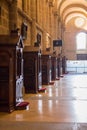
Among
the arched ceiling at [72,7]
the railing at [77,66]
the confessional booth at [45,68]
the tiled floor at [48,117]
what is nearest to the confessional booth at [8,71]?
the tiled floor at [48,117]

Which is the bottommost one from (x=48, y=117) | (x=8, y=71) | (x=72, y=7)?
(x=48, y=117)

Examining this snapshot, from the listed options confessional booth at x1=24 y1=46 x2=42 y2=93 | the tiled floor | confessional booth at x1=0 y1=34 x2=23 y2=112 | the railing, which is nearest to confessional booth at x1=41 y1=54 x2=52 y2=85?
confessional booth at x1=24 y1=46 x2=42 y2=93

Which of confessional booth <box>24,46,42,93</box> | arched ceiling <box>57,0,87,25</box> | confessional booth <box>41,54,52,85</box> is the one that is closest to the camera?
confessional booth <box>24,46,42,93</box>

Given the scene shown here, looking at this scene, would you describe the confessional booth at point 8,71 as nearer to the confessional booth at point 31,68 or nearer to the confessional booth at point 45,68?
the confessional booth at point 31,68

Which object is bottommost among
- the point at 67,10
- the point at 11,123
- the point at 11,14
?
the point at 11,123

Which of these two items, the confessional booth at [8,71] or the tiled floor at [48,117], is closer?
the tiled floor at [48,117]

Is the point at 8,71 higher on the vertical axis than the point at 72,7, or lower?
lower

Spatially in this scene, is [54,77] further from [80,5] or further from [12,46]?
[80,5]

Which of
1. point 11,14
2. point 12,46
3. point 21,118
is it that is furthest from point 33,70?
point 21,118

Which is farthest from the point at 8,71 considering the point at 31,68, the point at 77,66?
the point at 77,66

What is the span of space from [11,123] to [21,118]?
718 mm

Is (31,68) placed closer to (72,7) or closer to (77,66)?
(77,66)

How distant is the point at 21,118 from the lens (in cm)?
844

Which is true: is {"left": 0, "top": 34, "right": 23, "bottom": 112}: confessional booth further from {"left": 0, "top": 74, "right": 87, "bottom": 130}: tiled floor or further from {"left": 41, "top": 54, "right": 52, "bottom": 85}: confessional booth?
{"left": 41, "top": 54, "right": 52, "bottom": 85}: confessional booth
